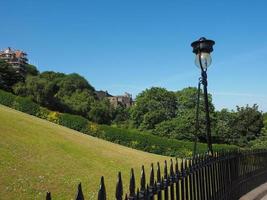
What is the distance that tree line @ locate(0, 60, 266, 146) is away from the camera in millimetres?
61000

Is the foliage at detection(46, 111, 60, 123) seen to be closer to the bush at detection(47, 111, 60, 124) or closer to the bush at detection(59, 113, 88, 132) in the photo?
the bush at detection(47, 111, 60, 124)

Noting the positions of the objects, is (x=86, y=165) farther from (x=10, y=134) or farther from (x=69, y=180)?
(x=10, y=134)

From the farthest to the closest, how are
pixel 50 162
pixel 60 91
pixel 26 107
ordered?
pixel 60 91
pixel 26 107
pixel 50 162

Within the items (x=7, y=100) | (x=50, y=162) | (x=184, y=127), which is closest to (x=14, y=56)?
(x=184, y=127)

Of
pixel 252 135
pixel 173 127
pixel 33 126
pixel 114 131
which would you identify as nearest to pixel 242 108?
pixel 252 135

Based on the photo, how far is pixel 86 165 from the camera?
61.8 ft

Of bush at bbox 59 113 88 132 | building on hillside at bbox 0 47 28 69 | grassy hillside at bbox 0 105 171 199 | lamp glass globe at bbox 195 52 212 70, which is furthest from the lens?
building on hillside at bbox 0 47 28 69

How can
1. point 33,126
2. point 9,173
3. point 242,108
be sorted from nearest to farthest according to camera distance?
point 9,173 < point 33,126 < point 242,108

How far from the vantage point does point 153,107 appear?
254 feet

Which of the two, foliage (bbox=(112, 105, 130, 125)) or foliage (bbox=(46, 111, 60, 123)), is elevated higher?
foliage (bbox=(112, 105, 130, 125))

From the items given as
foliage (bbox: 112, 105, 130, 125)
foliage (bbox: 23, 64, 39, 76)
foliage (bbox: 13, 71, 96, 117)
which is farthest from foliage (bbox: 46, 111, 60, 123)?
foliage (bbox: 23, 64, 39, 76)

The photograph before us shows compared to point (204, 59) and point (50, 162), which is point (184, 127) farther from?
point (204, 59)

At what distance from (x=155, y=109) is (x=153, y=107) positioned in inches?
27.3

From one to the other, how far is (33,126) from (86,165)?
781 centimetres
